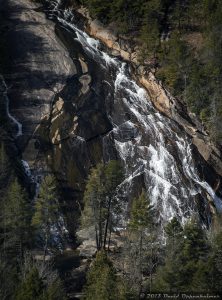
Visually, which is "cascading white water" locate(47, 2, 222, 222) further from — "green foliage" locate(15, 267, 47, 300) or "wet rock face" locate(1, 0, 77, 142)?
"green foliage" locate(15, 267, 47, 300)

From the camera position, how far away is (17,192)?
47438 millimetres

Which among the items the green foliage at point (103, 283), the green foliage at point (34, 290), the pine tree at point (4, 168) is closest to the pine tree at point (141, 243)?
the green foliage at point (103, 283)

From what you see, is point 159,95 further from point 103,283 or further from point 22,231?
point 103,283

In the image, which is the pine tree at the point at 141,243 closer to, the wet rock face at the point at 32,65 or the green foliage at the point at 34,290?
the green foliage at the point at 34,290

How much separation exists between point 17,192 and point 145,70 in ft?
97.2

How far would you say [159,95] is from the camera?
68.8 metres

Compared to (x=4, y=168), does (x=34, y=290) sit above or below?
below

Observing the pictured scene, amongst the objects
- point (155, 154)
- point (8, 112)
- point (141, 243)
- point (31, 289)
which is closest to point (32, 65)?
point (8, 112)

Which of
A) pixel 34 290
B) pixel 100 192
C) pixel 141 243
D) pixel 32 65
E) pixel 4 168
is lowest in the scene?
pixel 34 290

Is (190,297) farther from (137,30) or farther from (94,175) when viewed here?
(137,30)

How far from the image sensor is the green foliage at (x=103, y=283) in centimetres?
3753

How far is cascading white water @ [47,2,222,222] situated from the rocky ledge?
1.11 m

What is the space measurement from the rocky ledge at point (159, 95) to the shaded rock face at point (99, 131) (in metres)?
0.23

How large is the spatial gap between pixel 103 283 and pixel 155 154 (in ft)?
90.4
